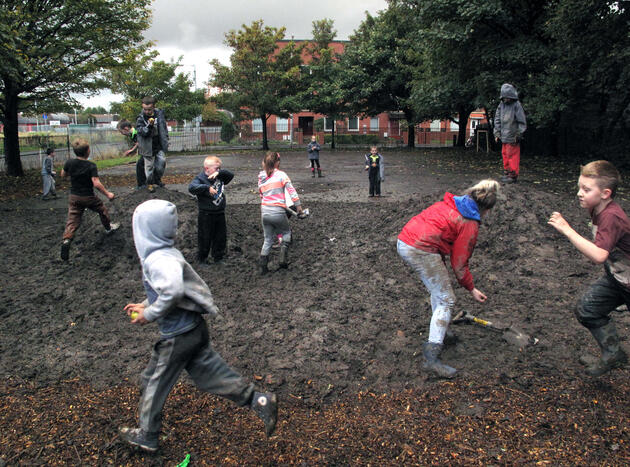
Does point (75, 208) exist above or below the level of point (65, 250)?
above

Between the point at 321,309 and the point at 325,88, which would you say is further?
the point at 325,88

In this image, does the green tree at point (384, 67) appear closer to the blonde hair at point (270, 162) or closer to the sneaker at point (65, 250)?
the blonde hair at point (270, 162)

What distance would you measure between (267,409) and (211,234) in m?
4.21

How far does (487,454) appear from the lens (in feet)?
9.60

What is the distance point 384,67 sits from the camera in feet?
115

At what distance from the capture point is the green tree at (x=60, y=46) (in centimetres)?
1572

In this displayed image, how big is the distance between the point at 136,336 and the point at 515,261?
4.82m

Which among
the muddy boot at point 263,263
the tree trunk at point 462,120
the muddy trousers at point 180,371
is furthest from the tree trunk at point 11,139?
the tree trunk at point 462,120

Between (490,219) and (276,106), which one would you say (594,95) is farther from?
(276,106)

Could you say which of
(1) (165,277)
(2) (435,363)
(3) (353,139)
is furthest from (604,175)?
(3) (353,139)

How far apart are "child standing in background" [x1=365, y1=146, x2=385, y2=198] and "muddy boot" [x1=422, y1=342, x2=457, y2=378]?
776 cm

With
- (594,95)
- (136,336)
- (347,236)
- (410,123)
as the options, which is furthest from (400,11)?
(136,336)

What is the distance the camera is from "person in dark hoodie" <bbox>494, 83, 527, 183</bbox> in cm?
941

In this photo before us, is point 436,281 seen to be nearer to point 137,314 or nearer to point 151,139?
point 137,314
